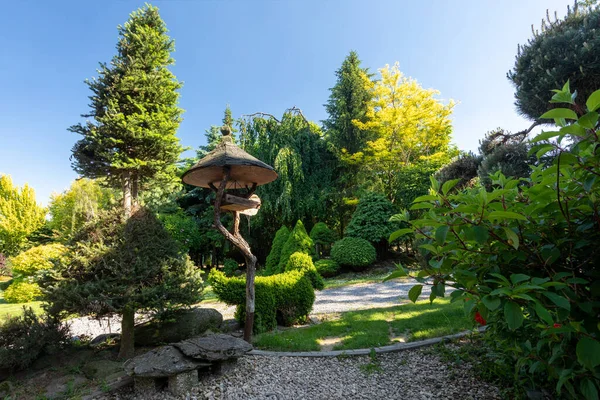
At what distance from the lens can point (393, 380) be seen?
280 cm

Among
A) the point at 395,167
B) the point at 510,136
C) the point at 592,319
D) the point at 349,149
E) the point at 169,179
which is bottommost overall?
the point at 592,319

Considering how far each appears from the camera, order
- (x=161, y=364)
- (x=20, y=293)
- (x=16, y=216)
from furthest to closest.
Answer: (x=16, y=216) → (x=20, y=293) → (x=161, y=364)

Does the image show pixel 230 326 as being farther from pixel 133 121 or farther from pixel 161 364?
pixel 133 121

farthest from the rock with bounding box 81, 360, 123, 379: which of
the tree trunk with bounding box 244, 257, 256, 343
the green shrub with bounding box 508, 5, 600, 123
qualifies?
the green shrub with bounding box 508, 5, 600, 123

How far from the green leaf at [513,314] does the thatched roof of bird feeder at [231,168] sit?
3.07 m

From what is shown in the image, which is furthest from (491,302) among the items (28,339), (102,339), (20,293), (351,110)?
(351,110)

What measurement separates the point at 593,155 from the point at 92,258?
4271 mm

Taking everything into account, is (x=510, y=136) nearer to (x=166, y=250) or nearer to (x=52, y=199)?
(x=166, y=250)

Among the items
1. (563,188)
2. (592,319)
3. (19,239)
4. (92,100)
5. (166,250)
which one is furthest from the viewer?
(19,239)

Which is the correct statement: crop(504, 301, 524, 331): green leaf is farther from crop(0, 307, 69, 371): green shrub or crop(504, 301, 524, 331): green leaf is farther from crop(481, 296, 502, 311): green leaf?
crop(0, 307, 69, 371): green shrub

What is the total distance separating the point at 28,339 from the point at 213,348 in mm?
2075

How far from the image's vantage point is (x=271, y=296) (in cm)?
467

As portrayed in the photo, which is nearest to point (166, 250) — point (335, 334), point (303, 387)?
point (303, 387)

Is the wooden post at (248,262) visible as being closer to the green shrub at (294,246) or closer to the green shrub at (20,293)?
the green shrub at (294,246)
